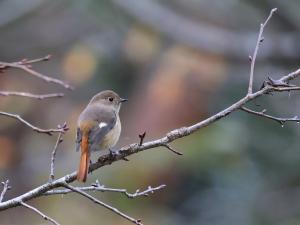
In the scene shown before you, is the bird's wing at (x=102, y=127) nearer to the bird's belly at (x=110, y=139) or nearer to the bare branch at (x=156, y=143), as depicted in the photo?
the bird's belly at (x=110, y=139)

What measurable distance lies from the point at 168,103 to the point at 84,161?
1035 cm

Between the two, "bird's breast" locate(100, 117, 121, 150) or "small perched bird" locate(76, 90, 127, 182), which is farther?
"bird's breast" locate(100, 117, 121, 150)

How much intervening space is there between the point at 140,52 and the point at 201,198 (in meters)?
3.35

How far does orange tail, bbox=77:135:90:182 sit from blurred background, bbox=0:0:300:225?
6.77 metres

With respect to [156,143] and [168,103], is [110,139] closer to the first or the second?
[156,143]

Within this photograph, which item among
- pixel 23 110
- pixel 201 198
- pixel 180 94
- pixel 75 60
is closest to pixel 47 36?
pixel 75 60

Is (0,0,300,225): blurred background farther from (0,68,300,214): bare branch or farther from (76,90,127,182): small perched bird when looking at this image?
(0,68,300,214): bare branch

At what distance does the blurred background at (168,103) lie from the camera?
518 inches

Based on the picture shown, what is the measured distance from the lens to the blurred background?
13164 mm

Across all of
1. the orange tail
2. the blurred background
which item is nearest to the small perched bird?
the orange tail

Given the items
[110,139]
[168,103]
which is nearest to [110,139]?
[110,139]

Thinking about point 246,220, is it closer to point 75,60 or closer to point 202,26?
point 202,26

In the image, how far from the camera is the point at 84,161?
5.29m

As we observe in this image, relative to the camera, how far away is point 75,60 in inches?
697
